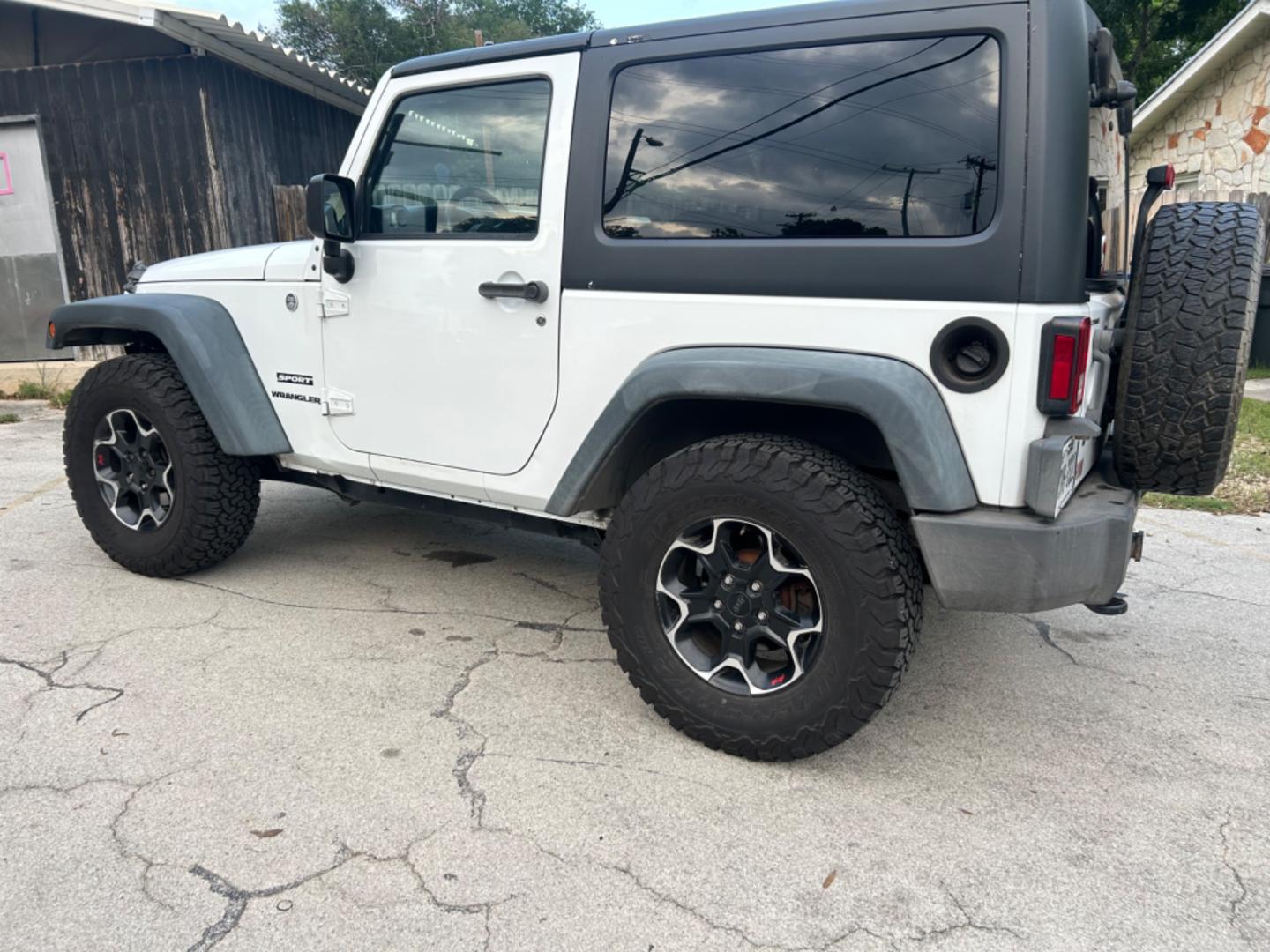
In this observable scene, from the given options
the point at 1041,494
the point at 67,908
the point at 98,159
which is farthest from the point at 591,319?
the point at 98,159

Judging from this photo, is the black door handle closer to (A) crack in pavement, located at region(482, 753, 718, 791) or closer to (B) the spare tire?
(A) crack in pavement, located at region(482, 753, 718, 791)

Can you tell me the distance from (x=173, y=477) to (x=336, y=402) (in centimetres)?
94

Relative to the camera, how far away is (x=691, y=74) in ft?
8.75

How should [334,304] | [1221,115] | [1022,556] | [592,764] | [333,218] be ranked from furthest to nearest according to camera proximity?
[1221,115], [334,304], [333,218], [592,764], [1022,556]

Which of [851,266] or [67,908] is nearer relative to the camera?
[67,908]

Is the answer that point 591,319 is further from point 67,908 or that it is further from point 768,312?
point 67,908

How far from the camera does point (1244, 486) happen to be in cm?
571

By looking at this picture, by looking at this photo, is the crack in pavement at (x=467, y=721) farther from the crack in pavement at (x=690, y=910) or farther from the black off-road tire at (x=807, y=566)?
the black off-road tire at (x=807, y=566)

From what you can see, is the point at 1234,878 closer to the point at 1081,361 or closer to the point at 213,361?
the point at 1081,361

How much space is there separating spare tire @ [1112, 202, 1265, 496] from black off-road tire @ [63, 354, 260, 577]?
11.1 feet

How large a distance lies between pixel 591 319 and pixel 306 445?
152cm

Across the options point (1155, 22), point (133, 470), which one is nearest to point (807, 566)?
point (133, 470)

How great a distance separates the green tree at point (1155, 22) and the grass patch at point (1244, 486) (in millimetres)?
16282

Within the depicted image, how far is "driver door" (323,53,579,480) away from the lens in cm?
295
